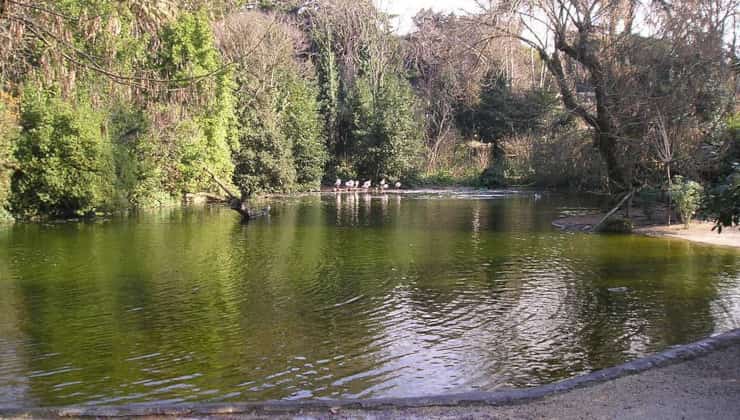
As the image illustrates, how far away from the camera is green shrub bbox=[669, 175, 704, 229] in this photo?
1922 cm

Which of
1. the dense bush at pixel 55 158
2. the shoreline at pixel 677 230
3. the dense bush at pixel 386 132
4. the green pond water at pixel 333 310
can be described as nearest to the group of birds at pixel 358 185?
the dense bush at pixel 386 132

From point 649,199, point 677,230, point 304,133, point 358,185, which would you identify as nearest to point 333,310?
point 677,230

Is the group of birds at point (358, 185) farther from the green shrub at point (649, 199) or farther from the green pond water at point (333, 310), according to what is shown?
the green shrub at point (649, 199)

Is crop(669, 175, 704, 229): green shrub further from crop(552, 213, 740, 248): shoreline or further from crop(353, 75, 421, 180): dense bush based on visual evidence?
crop(353, 75, 421, 180): dense bush

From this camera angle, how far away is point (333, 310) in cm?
1089

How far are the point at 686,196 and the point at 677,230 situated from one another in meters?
1.22

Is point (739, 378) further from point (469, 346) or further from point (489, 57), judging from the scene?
point (489, 57)

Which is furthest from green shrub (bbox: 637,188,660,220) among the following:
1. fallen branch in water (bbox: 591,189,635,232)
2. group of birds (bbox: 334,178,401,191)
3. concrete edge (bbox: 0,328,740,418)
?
group of birds (bbox: 334,178,401,191)

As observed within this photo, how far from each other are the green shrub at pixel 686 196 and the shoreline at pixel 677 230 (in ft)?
1.66

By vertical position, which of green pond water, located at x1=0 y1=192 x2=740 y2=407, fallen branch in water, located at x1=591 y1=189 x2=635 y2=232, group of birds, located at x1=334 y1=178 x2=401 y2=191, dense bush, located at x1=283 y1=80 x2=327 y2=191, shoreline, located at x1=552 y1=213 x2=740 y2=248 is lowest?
green pond water, located at x1=0 y1=192 x2=740 y2=407

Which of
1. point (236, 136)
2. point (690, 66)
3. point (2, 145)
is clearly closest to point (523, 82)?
point (236, 136)

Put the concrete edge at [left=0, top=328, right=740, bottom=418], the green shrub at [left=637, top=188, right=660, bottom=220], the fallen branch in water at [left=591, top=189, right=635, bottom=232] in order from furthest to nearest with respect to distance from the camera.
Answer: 1. the green shrub at [left=637, top=188, right=660, bottom=220]
2. the fallen branch in water at [left=591, top=189, right=635, bottom=232]
3. the concrete edge at [left=0, top=328, right=740, bottom=418]

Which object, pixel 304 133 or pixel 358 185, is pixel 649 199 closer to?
pixel 304 133

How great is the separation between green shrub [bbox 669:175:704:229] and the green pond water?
5.70ft
